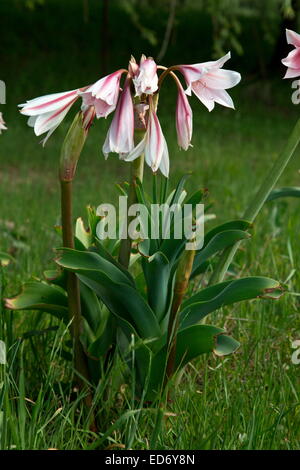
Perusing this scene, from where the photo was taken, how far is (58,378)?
2.28 metres

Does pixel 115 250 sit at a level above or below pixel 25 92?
below

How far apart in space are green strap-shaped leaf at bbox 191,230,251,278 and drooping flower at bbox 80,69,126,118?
1.57ft

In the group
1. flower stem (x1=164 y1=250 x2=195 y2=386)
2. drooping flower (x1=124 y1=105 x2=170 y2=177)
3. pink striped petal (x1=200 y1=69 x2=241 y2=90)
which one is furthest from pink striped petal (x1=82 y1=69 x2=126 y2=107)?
flower stem (x1=164 y1=250 x2=195 y2=386)

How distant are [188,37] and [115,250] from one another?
39.9ft

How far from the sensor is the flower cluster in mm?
1714

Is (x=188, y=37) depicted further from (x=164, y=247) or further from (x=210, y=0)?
(x=164, y=247)

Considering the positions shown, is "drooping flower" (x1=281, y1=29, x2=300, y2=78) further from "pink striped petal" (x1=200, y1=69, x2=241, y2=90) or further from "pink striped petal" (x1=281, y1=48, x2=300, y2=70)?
"pink striped petal" (x1=200, y1=69, x2=241, y2=90)

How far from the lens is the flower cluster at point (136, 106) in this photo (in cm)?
171

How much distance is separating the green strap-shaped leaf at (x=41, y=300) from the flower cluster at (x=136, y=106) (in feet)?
1.61

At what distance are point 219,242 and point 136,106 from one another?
1.52 ft

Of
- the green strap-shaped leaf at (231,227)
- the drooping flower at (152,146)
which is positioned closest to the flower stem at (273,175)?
the green strap-shaped leaf at (231,227)

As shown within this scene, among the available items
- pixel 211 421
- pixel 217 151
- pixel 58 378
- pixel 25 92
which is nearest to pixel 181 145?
pixel 211 421

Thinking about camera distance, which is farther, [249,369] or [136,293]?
[249,369]

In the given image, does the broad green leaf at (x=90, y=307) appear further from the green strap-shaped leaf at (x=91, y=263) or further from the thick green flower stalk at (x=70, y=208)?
the green strap-shaped leaf at (x=91, y=263)
